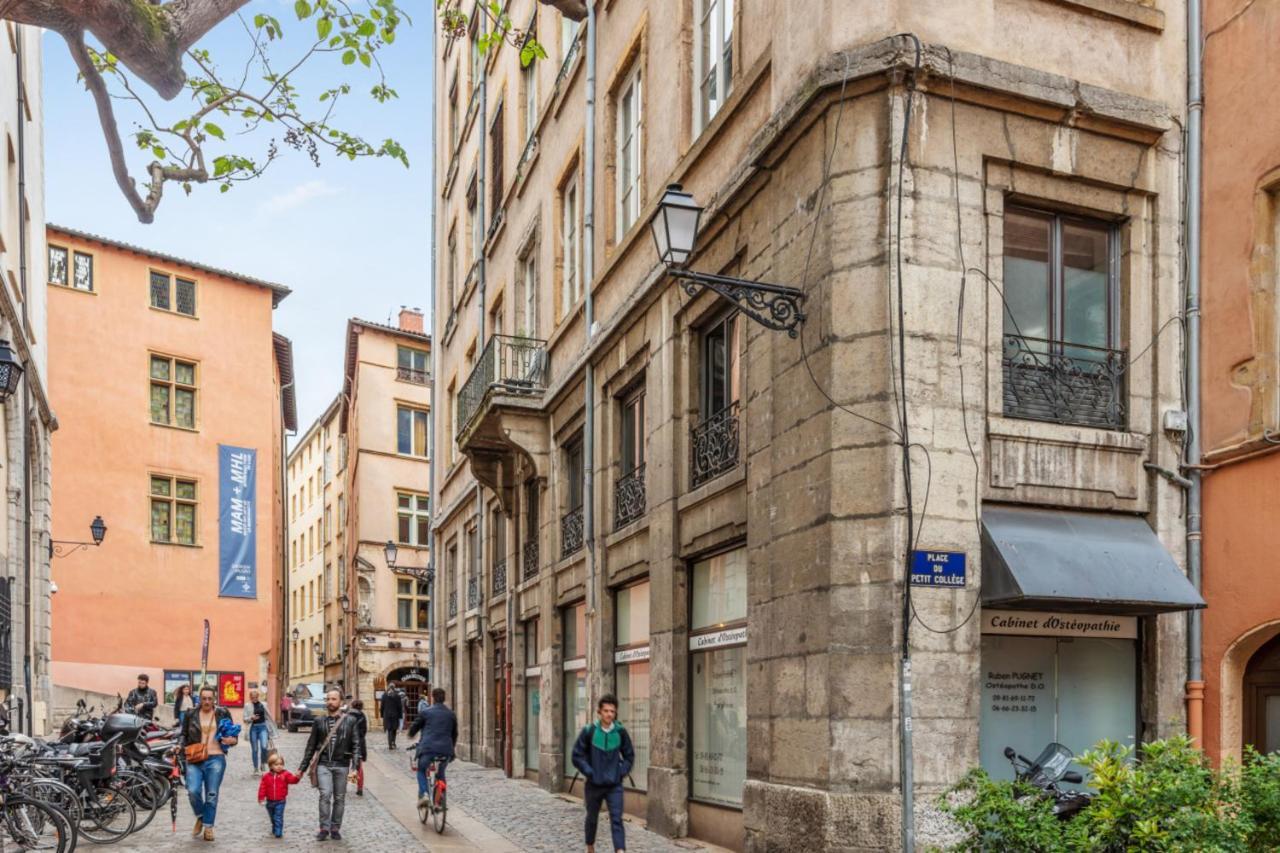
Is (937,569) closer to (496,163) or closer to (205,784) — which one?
(205,784)

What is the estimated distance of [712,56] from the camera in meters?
14.4

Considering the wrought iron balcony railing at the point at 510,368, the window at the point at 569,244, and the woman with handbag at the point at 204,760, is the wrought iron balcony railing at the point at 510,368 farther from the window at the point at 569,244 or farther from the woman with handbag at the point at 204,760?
the woman with handbag at the point at 204,760

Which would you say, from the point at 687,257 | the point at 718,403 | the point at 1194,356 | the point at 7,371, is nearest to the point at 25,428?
the point at 7,371

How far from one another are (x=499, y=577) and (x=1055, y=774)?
1633cm

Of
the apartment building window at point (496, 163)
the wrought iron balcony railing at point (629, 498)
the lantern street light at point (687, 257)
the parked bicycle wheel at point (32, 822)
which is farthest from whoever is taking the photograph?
the apartment building window at point (496, 163)

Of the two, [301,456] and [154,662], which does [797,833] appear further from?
[301,456]

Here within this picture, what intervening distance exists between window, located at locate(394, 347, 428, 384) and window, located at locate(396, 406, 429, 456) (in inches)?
45.4

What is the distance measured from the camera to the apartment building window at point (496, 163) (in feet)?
86.0

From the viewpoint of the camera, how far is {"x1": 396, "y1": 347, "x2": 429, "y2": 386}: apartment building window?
50.3 metres

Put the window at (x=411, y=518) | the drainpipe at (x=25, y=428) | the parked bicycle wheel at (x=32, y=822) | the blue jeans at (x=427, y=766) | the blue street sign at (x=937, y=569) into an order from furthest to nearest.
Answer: the window at (x=411, y=518)
the drainpipe at (x=25, y=428)
the blue jeans at (x=427, y=766)
the parked bicycle wheel at (x=32, y=822)
the blue street sign at (x=937, y=569)

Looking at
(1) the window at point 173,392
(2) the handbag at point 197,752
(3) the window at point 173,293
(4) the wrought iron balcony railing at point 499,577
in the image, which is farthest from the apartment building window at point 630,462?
(3) the window at point 173,293

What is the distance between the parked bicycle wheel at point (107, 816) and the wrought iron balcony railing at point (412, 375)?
3634cm

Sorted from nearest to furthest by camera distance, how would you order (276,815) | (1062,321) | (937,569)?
(937,569) → (1062,321) → (276,815)

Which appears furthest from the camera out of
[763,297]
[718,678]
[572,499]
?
[572,499]
